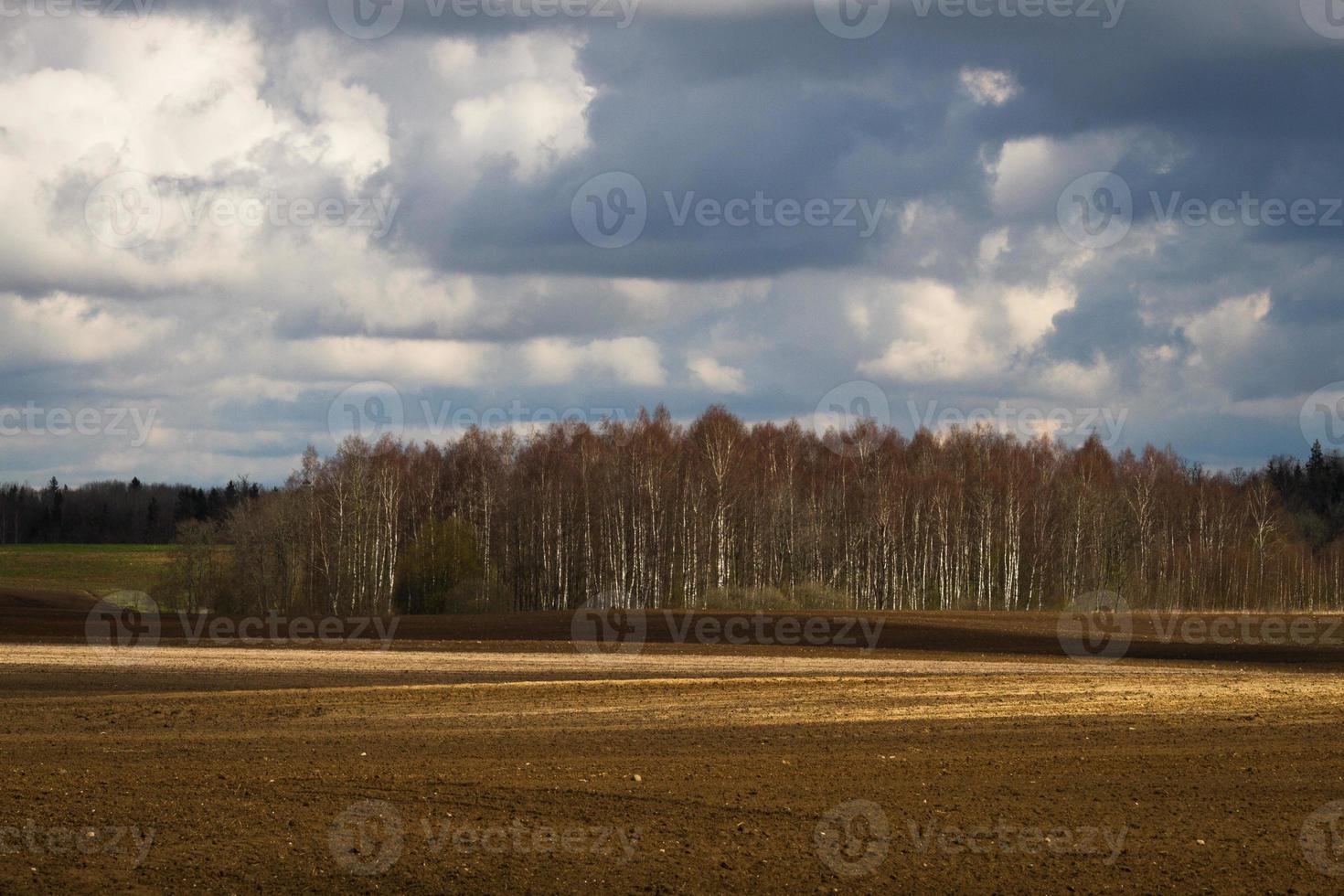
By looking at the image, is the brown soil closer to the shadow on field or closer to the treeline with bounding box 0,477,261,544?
the shadow on field

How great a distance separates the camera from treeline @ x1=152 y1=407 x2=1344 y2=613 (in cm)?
7356

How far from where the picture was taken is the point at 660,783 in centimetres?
1630

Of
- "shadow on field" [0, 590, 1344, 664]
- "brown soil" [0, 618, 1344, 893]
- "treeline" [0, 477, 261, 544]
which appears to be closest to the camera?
"brown soil" [0, 618, 1344, 893]

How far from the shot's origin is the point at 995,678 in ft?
106

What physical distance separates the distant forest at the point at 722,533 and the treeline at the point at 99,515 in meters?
79.6

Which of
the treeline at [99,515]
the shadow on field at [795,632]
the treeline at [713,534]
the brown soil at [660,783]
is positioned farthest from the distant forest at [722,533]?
the treeline at [99,515]

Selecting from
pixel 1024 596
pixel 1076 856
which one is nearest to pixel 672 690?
pixel 1076 856

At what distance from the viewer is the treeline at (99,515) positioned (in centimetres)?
16475

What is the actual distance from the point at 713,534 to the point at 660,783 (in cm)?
5782

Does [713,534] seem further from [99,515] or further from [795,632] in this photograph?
[99,515]

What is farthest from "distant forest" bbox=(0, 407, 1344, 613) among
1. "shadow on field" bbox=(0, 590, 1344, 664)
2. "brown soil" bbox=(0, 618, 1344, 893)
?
"brown soil" bbox=(0, 618, 1344, 893)

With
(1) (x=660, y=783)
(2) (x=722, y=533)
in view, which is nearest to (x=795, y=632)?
(2) (x=722, y=533)

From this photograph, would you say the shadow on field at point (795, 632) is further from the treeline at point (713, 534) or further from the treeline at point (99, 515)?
the treeline at point (99, 515)

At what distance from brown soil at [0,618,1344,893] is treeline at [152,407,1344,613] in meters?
40.0
